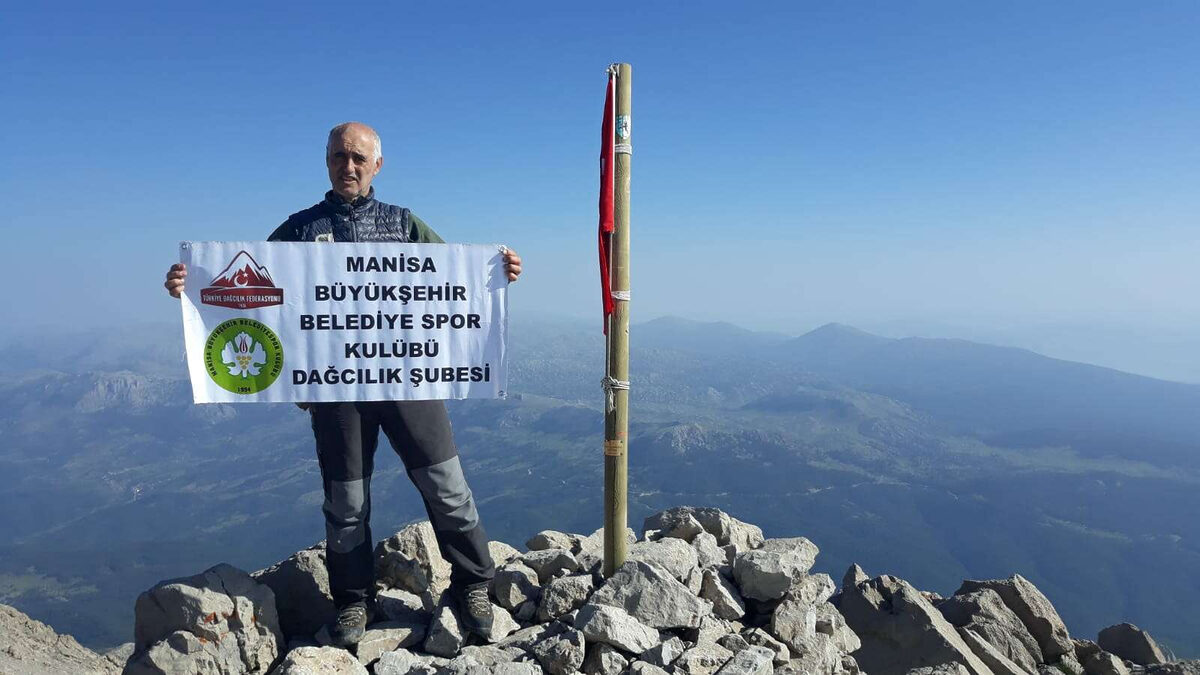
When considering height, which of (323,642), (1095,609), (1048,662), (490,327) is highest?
(490,327)

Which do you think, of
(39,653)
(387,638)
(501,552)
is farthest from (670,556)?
(39,653)

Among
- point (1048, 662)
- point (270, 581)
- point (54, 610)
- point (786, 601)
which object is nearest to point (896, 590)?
point (1048, 662)

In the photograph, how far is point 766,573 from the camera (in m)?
7.12

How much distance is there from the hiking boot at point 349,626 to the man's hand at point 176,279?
136 inches

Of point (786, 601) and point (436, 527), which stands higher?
point (436, 527)

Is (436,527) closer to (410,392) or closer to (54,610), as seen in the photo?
(410,392)

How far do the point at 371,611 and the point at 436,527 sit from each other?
56.5 inches

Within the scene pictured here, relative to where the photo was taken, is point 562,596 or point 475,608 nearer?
point 475,608

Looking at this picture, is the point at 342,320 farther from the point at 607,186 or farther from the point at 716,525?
the point at 716,525

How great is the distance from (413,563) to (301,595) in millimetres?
1282

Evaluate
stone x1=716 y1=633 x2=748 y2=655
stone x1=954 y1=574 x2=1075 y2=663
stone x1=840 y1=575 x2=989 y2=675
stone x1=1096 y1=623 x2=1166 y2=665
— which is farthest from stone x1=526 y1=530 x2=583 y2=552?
stone x1=1096 y1=623 x2=1166 y2=665

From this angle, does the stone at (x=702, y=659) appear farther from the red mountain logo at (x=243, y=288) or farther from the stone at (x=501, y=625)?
the red mountain logo at (x=243, y=288)

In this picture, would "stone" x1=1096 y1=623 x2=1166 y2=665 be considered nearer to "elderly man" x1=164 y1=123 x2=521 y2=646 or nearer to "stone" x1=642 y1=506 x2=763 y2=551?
"stone" x1=642 y1=506 x2=763 y2=551

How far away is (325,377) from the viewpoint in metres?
6.60
